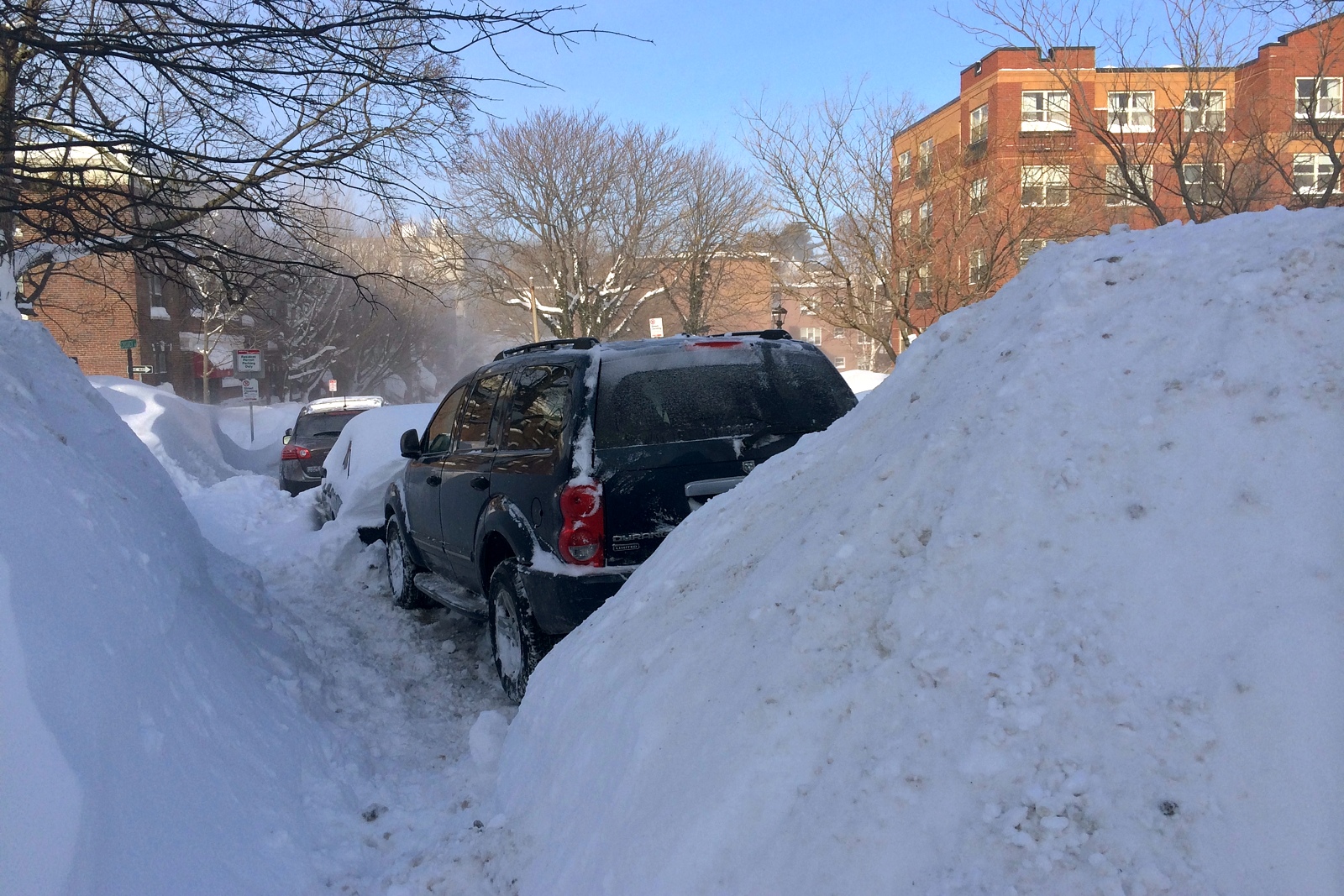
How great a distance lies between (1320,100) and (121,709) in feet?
47.1

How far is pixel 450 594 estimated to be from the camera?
6.42 m

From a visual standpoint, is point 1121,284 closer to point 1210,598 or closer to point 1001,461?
point 1001,461

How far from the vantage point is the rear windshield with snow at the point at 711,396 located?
486 centimetres

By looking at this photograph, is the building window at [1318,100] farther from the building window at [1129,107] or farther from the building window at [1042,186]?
the building window at [1042,186]

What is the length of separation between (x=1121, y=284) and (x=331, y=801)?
3463 mm

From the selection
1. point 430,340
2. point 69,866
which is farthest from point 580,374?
point 430,340

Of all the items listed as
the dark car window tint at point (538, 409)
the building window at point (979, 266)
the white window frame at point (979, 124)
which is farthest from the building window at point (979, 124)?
the dark car window tint at point (538, 409)

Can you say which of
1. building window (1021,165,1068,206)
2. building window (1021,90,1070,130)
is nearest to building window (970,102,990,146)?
building window (1021,90,1070,130)

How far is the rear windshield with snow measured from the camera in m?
4.86

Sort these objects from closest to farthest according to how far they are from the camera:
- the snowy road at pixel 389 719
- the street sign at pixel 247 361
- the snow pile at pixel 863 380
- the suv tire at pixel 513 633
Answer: the snowy road at pixel 389 719 < the suv tire at pixel 513 633 < the street sign at pixel 247 361 < the snow pile at pixel 863 380

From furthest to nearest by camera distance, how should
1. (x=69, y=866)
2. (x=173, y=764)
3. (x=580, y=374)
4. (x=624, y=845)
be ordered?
(x=580, y=374), (x=173, y=764), (x=624, y=845), (x=69, y=866)

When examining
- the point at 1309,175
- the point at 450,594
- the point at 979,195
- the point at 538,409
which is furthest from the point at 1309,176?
the point at 450,594

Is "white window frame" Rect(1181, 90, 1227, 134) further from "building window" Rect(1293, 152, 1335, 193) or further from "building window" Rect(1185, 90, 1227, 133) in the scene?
"building window" Rect(1293, 152, 1335, 193)

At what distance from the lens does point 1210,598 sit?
2.17m
